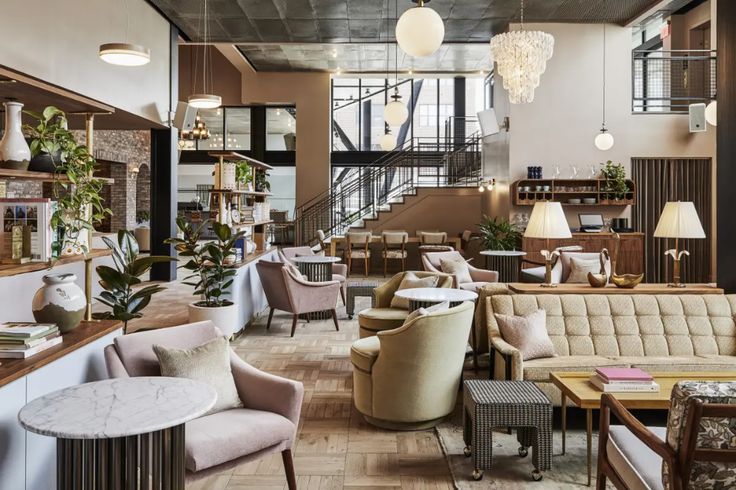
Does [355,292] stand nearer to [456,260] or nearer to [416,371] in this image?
[456,260]

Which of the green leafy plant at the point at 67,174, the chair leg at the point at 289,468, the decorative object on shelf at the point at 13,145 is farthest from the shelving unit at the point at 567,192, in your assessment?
the decorative object on shelf at the point at 13,145

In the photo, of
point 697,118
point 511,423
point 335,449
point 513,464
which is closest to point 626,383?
point 511,423

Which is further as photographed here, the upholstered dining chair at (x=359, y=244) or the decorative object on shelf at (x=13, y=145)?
the upholstered dining chair at (x=359, y=244)

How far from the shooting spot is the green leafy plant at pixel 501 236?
993 cm

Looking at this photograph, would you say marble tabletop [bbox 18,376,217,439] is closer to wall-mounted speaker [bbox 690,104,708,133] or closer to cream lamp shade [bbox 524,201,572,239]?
cream lamp shade [bbox 524,201,572,239]

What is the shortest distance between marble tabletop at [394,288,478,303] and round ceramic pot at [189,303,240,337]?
1.71m

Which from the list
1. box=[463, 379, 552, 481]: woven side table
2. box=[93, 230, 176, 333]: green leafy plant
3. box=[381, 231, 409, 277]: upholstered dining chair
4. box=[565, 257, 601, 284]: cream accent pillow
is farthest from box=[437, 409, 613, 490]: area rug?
box=[381, 231, 409, 277]: upholstered dining chair

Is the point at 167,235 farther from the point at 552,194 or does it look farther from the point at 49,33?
the point at 552,194

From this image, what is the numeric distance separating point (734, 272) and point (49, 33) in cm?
701

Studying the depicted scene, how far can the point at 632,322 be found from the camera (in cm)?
438

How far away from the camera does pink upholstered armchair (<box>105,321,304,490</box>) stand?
2.55m

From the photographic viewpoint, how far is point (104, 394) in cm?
234

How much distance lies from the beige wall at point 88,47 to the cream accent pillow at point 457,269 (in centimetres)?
476

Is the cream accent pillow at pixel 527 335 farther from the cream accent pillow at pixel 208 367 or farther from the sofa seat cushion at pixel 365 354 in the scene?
the cream accent pillow at pixel 208 367
